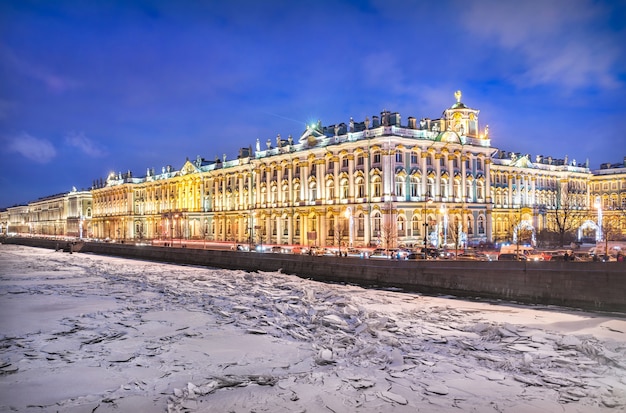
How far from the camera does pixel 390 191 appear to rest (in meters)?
61.5

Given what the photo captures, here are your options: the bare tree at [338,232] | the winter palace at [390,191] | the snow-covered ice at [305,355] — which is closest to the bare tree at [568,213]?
the winter palace at [390,191]

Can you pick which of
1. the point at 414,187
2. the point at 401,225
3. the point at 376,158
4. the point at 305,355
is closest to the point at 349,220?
the point at 401,225

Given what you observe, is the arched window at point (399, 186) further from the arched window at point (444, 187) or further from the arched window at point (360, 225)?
the arched window at point (444, 187)

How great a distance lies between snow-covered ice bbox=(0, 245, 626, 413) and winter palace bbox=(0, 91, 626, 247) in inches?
896

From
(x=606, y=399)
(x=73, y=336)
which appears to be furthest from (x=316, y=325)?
(x=606, y=399)

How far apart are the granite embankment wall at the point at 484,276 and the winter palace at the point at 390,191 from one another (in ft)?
25.5

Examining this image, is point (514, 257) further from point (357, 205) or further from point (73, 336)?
point (73, 336)

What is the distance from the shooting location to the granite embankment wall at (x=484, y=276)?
94.3 ft

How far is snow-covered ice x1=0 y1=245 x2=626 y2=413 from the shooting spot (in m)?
15.0

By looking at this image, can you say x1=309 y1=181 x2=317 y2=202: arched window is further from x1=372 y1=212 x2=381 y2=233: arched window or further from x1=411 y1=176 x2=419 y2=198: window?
x1=411 y1=176 x2=419 y2=198: window

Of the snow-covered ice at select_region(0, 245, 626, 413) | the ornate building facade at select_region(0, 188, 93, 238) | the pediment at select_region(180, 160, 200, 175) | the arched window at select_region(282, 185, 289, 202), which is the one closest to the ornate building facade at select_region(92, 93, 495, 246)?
the arched window at select_region(282, 185, 289, 202)

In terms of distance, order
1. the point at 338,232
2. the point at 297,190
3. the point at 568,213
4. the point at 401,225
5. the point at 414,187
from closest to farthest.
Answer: the point at 401,225, the point at 414,187, the point at 338,232, the point at 297,190, the point at 568,213

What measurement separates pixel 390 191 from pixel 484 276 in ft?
91.4

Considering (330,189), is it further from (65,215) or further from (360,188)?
(65,215)
